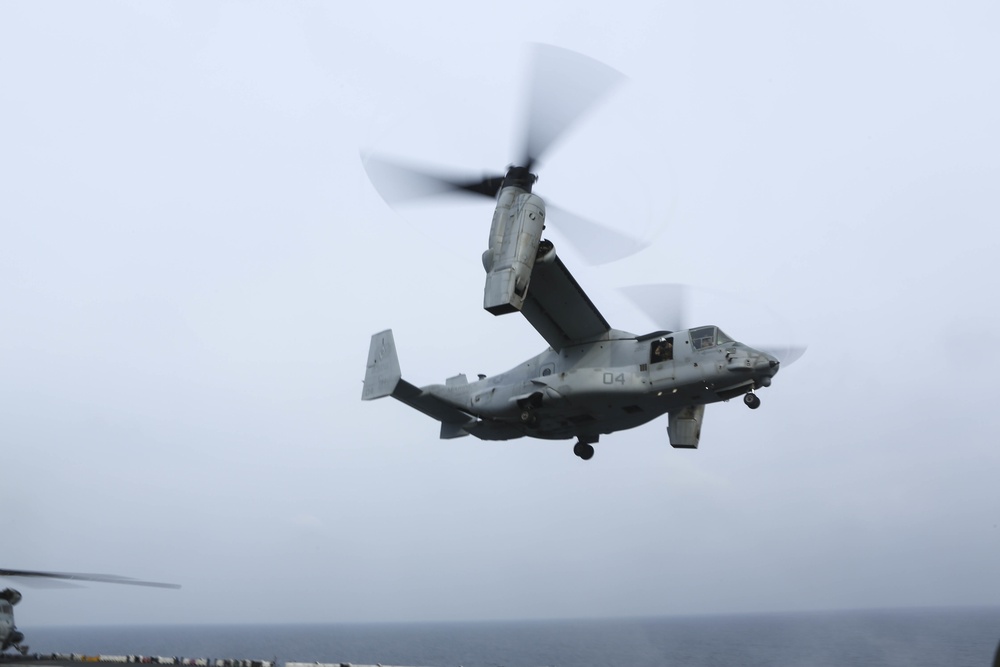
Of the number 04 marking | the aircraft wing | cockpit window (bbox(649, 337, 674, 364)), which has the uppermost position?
the aircraft wing

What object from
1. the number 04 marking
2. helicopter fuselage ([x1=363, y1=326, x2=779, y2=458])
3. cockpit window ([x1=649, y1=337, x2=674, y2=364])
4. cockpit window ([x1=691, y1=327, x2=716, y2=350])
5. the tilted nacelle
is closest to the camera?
the tilted nacelle

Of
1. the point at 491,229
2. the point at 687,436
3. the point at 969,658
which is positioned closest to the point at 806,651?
the point at 969,658

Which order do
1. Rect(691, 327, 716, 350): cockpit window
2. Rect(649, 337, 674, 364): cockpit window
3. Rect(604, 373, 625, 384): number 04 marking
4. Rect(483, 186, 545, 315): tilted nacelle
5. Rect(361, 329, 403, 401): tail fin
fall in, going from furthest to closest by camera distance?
Rect(361, 329, 403, 401): tail fin < Rect(604, 373, 625, 384): number 04 marking < Rect(649, 337, 674, 364): cockpit window < Rect(691, 327, 716, 350): cockpit window < Rect(483, 186, 545, 315): tilted nacelle

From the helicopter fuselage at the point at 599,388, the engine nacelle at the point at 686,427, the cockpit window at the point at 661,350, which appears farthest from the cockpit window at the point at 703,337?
the engine nacelle at the point at 686,427

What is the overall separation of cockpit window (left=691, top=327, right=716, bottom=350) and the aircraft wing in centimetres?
266

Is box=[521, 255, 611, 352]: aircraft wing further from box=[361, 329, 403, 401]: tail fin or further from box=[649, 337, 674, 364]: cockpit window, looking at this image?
box=[361, 329, 403, 401]: tail fin

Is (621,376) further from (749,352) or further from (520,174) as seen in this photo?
(520,174)

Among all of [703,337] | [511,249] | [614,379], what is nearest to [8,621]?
[511,249]

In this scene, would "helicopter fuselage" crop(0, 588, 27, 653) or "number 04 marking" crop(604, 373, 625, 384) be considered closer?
"number 04 marking" crop(604, 373, 625, 384)

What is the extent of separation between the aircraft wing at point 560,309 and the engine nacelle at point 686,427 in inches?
123

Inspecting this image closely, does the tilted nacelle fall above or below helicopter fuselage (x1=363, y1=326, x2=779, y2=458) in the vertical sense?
above

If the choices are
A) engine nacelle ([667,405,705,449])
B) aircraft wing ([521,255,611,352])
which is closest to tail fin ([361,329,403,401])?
aircraft wing ([521,255,611,352])

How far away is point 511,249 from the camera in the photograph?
19344 millimetres

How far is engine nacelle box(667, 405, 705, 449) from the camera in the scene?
22.1 m
